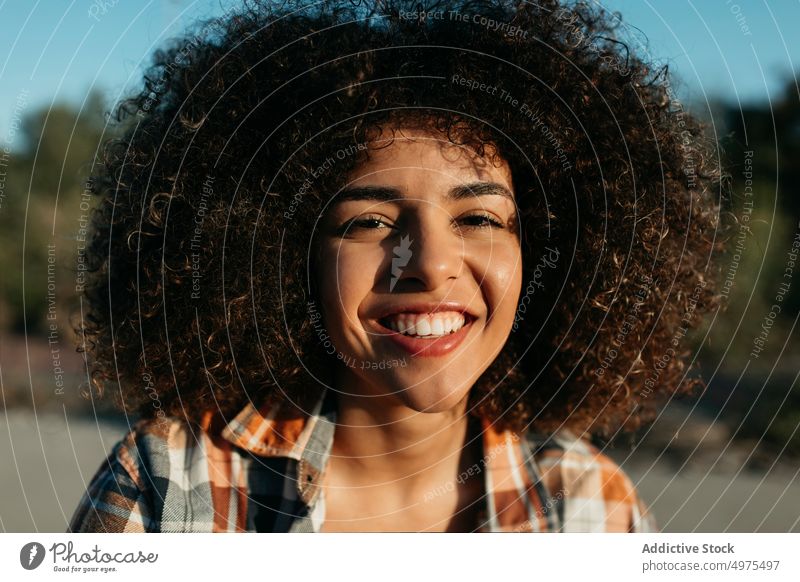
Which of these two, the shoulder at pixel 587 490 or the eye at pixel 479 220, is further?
the shoulder at pixel 587 490

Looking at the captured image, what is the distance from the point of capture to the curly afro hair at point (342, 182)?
4.72 feet

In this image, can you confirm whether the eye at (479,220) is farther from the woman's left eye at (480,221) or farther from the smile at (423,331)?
the smile at (423,331)

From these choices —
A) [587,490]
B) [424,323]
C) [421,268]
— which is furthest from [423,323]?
[587,490]

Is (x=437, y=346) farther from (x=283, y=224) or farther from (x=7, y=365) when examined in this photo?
(x=7, y=365)

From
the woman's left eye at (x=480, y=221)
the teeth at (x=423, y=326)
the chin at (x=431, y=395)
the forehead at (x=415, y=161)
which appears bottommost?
the chin at (x=431, y=395)

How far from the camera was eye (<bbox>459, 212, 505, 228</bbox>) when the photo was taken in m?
1.40

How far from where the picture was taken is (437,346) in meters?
1.46

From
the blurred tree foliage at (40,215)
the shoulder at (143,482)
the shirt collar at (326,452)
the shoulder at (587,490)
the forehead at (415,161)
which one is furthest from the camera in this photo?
the blurred tree foliage at (40,215)

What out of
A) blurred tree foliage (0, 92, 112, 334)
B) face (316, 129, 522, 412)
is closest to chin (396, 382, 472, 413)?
face (316, 129, 522, 412)

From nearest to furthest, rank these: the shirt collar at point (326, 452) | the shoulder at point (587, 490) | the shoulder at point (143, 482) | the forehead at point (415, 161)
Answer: the forehead at point (415, 161)
the shoulder at point (143, 482)
the shirt collar at point (326, 452)
the shoulder at point (587, 490)

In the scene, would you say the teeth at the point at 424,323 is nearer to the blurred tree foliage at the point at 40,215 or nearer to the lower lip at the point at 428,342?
the lower lip at the point at 428,342

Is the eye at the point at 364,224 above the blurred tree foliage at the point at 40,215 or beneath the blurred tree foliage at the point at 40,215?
beneath

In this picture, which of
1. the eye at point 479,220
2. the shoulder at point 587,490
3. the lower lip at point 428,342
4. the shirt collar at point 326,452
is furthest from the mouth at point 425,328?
the shoulder at point 587,490
